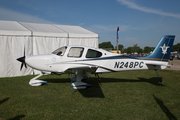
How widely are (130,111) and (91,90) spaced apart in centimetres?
238

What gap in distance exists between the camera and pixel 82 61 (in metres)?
5.99

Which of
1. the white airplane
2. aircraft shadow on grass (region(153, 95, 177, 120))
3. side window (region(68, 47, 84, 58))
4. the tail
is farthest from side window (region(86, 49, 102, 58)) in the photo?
aircraft shadow on grass (region(153, 95, 177, 120))

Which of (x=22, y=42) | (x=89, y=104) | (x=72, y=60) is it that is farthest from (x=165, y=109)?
(x=22, y=42)

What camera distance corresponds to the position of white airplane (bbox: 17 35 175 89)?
19.5 feet

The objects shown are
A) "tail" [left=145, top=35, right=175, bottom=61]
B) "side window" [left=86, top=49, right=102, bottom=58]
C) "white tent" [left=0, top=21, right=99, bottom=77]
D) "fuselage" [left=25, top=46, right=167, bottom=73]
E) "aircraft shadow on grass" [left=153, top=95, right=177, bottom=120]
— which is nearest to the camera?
"aircraft shadow on grass" [left=153, top=95, right=177, bottom=120]

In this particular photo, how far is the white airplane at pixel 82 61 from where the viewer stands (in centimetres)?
595

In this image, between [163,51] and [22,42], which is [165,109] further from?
[22,42]

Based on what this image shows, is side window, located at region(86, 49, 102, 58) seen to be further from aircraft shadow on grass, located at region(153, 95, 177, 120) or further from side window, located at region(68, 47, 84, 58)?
aircraft shadow on grass, located at region(153, 95, 177, 120)

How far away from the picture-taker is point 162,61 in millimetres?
6949

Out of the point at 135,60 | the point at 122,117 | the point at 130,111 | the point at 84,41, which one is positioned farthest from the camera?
the point at 84,41

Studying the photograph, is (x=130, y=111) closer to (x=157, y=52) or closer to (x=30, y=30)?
(x=157, y=52)

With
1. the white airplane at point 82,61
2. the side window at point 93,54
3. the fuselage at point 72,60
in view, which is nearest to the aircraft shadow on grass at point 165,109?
the white airplane at point 82,61

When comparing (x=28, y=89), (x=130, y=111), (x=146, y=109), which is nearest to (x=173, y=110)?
(x=146, y=109)

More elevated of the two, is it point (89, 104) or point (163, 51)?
point (163, 51)
